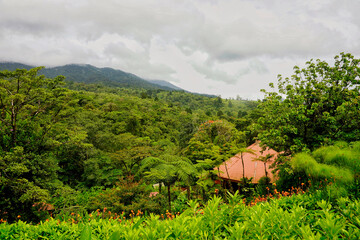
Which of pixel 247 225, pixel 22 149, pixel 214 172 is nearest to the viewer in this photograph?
pixel 247 225

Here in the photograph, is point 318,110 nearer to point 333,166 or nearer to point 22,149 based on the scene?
point 333,166

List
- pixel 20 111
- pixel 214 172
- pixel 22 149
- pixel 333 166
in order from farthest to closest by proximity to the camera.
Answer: pixel 20 111 < pixel 22 149 < pixel 214 172 < pixel 333 166

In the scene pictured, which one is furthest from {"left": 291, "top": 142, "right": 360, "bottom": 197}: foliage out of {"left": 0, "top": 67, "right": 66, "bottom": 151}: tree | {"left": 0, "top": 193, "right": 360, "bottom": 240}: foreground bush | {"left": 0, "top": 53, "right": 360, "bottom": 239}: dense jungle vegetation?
{"left": 0, "top": 67, "right": 66, "bottom": 151}: tree

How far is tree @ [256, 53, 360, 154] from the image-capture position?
18.5 ft

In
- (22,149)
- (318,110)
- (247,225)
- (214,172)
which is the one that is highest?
(318,110)

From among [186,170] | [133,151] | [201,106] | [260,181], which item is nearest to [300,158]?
[260,181]

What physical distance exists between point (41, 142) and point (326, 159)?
10676 millimetres

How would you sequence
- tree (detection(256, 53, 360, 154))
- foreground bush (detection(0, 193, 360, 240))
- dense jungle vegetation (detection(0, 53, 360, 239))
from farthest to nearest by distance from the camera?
1. tree (detection(256, 53, 360, 154))
2. dense jungle vegetation (detection(0, 53, 360, 239))
3. foreground bush (detection(0, 193, 360, 240))

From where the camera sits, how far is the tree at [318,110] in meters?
5.62

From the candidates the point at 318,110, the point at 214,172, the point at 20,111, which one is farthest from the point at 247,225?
the point at 20,111

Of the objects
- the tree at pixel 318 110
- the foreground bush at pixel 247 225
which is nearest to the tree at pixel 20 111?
the foreground bush at pixel 247 225

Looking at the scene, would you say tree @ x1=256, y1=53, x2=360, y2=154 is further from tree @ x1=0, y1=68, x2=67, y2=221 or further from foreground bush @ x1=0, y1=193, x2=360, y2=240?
tree @ x1=0, y1=68, x2=67, y2=221

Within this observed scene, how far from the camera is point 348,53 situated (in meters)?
5.97

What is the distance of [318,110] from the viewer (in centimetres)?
602
